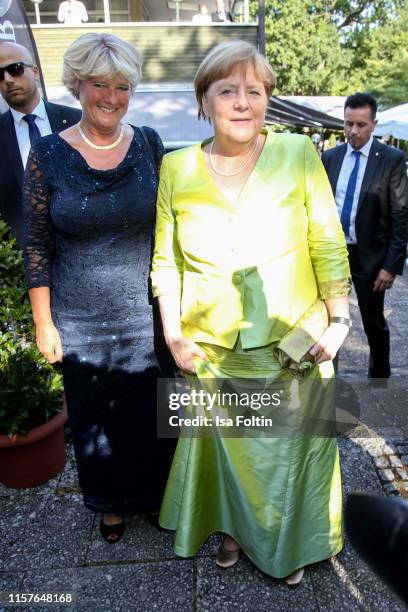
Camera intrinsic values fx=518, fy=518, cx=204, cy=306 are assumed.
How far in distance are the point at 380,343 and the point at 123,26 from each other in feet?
32.3

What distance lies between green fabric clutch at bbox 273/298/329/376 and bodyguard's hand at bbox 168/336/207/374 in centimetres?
32

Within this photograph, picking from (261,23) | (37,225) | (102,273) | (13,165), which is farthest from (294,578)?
(261,23)

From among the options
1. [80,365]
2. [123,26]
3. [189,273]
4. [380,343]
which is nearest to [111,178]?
[189,273]

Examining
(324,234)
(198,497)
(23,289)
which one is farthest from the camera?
(23,289)

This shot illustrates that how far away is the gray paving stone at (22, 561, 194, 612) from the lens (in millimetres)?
2268

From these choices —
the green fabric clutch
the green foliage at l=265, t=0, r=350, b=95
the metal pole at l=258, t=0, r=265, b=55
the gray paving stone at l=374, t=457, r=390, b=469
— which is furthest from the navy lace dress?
the green foliage at l=265, t=0, r=350, b=95

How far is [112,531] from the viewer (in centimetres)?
263

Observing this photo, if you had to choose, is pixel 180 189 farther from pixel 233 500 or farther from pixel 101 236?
pixel 233 500

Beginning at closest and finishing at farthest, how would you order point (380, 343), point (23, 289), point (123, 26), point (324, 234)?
point (324, 234) → point (23, 289) → point (380, 343) → point (123, 26)

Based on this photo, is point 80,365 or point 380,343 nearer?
point 80,365

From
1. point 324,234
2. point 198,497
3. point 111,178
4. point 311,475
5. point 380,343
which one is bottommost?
point 380,343

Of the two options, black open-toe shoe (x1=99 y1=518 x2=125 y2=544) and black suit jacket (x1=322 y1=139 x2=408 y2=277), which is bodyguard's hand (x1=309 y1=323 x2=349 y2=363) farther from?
black suit jacket (x1=322 y1=139 x2=408 y2=277)

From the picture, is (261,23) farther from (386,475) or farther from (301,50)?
(301,50)

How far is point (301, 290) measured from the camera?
2.04 m
